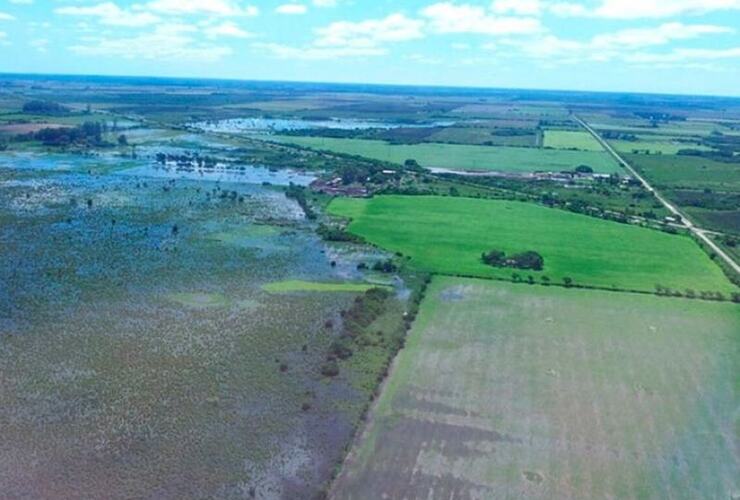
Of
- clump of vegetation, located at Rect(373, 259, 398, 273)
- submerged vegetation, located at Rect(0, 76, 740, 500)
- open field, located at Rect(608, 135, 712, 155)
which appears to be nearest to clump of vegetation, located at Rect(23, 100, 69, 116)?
submerged vegetation, located at Rect(0, 76, 740, 500)

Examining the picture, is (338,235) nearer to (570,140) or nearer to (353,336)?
(353,336)

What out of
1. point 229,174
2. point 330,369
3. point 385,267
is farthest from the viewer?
point 229,174

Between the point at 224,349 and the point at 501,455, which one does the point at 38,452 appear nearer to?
the point at 224,349

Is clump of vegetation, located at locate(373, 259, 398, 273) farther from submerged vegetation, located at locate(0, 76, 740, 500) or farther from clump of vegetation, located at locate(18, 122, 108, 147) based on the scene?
clump of vegetation, located at locate(18, 122, 108, 147)

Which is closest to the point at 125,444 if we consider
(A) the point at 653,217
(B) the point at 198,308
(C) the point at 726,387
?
(B) the point at 198,308

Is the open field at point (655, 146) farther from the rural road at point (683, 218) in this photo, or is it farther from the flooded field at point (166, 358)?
the flooded field at point (166, 358)

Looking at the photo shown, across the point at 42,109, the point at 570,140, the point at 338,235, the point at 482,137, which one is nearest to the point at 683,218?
the point at 338,235
